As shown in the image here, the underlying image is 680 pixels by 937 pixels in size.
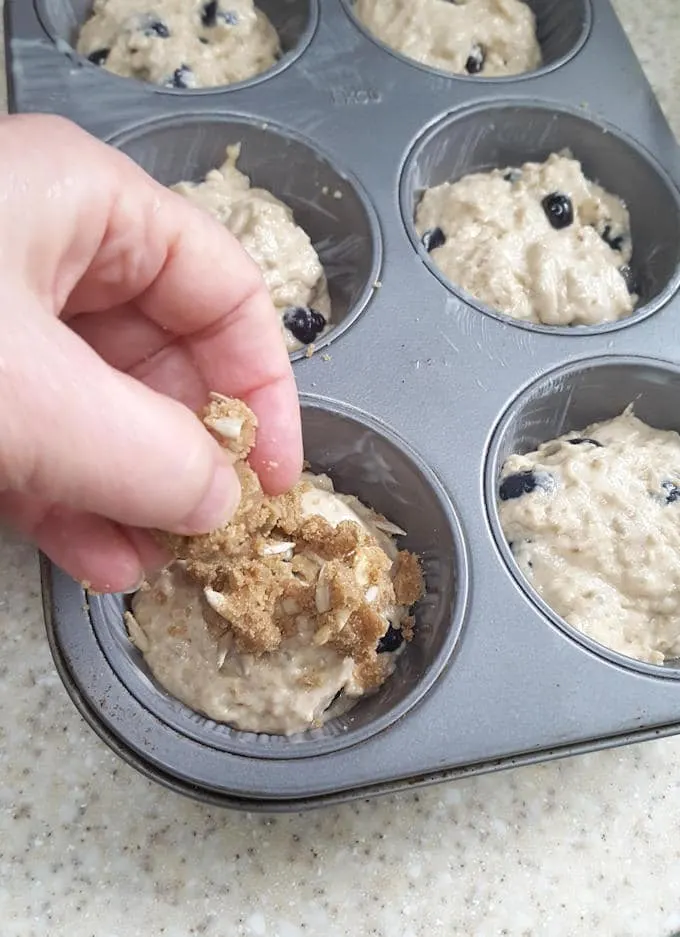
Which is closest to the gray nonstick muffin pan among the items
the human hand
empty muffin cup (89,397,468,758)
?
empty muffin cup (89,397,468,758)

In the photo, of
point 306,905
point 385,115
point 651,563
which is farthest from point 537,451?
point 306,905

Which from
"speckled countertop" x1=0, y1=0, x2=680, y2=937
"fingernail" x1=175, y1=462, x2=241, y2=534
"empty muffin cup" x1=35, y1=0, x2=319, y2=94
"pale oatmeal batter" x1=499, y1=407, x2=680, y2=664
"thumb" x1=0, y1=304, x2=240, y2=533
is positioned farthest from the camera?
"empty muffin cup" x1=35, y1=0, x2=319, y2=94

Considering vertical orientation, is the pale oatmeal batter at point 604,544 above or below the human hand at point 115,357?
below

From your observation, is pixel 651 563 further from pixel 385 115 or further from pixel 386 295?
pixel 385 115

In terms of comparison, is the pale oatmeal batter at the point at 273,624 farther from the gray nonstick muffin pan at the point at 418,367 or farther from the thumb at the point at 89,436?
the thumb at the point at 89,436

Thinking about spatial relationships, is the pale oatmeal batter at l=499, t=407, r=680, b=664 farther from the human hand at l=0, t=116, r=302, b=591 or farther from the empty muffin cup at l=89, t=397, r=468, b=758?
the human hand at l=0, t=116, r=302, b=591

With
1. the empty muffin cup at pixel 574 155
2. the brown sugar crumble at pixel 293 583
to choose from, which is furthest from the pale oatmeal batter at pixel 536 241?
the brown sugar crumble at pixel 293 583
